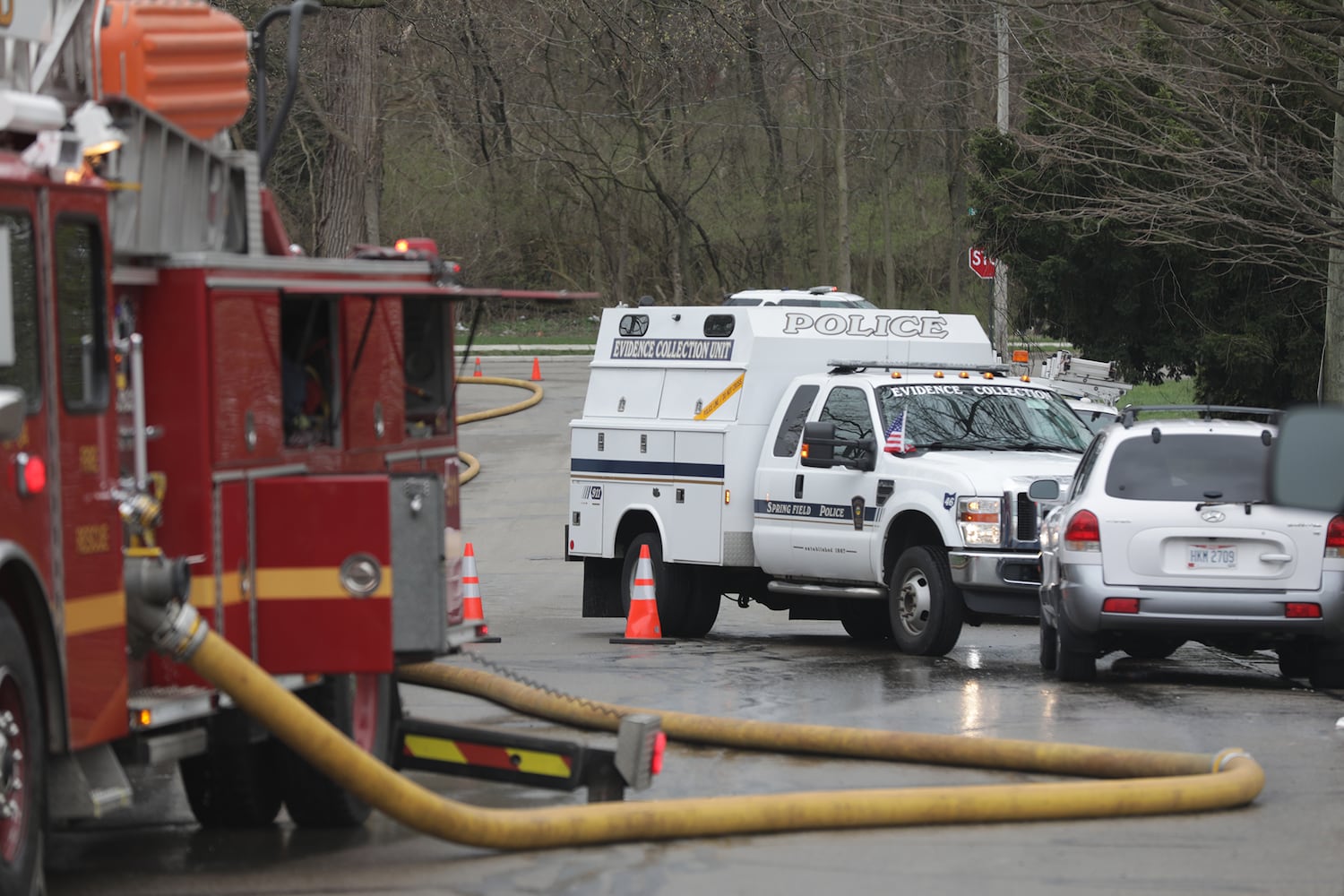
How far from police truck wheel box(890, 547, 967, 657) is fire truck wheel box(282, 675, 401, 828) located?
6.62 meters

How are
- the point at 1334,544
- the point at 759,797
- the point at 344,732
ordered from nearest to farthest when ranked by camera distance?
the point at 759,797 < the point at 344,732 < the point at 1334,544

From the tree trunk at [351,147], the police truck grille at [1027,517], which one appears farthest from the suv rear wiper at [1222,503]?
the tree trunk at [351,147]

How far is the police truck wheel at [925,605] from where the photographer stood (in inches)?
577

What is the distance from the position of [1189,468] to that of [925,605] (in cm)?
272

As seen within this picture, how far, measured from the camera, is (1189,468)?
506 inches

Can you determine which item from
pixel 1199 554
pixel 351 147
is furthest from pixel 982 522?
pixel 351 147

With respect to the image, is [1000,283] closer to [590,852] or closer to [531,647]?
[531,647]

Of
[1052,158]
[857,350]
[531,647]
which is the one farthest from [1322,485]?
[1052,158]

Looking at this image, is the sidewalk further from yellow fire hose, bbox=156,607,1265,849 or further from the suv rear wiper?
yellow fire hose, bbox=156,607,1265,849

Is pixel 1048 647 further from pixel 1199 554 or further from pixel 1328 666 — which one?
pixel 1328 666

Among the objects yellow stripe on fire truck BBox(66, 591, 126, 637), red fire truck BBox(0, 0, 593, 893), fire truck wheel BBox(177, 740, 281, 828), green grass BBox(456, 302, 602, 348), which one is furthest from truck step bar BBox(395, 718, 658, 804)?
green grass BBox(456, 302, 602, 348)

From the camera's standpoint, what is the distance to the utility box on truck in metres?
14.7

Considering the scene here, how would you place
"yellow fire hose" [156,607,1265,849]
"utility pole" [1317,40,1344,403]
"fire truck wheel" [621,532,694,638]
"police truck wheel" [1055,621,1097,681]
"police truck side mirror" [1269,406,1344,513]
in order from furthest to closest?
1. "utility pole" [1317,40,1344,403]
2. "fire truck wheel" [621,532,694,638]
3. "police truck wheel" [1055,621,1097,681]
4. "yellow fire hose" [156,607,1265,849]
5. "police truck side mirror" [1269,406,1344,513]

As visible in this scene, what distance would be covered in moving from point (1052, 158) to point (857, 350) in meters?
3.82
